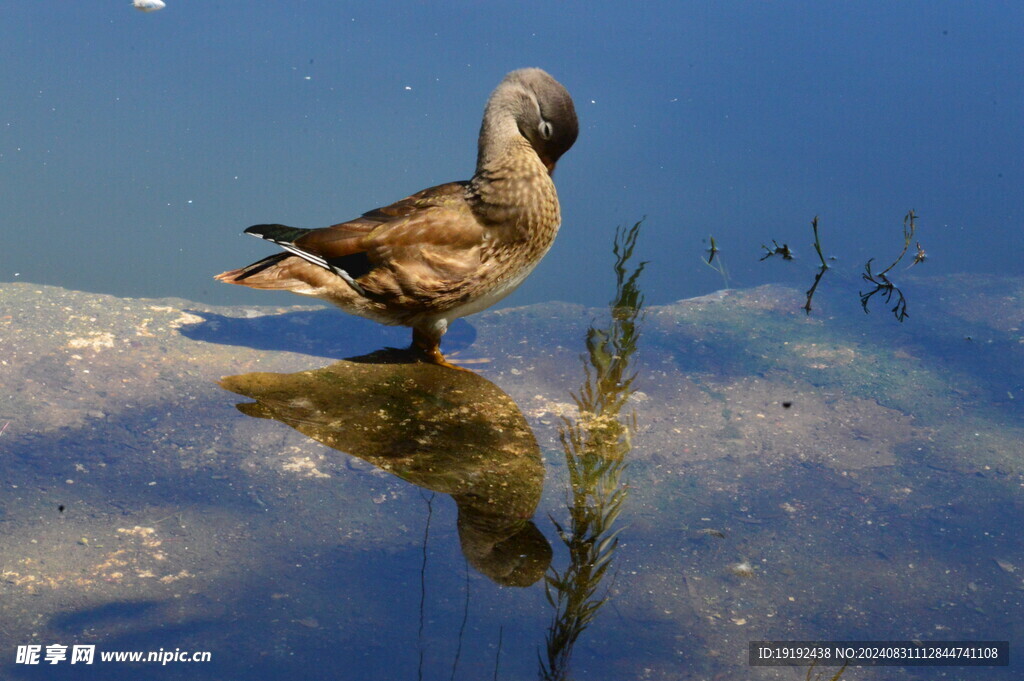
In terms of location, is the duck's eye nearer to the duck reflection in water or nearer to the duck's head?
the duck's head

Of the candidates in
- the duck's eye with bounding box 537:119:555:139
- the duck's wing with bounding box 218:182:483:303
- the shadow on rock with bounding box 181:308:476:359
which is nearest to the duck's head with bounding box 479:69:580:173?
the duck's eye with bounding box 537:119:555:139

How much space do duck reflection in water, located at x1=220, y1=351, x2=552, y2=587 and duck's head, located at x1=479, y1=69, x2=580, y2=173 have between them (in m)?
1.15

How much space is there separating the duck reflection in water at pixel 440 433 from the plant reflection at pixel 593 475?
4.5 inches

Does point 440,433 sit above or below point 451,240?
below

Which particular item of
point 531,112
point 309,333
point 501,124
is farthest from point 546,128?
point 309,333

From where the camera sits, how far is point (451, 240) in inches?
155

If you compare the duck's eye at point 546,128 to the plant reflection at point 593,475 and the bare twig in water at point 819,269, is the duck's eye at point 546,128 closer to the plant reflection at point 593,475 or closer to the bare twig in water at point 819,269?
the plant reflection at point 593,475

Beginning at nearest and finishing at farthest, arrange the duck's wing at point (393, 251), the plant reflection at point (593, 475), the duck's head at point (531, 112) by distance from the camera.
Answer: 1. the plant reflection at point (593, 475)
2. the duck's wing at point (393, 251)
3. the duck's head at point (531, 112)

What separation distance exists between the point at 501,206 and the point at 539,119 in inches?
19.7

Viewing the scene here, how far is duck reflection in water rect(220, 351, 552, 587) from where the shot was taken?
2.77 meters

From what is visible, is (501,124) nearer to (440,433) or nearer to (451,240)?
(451,240)

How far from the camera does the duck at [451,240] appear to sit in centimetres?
394

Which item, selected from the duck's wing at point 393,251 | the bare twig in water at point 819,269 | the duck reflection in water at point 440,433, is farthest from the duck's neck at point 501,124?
the bare twig in water at point 819,269

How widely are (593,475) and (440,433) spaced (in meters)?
0.63
